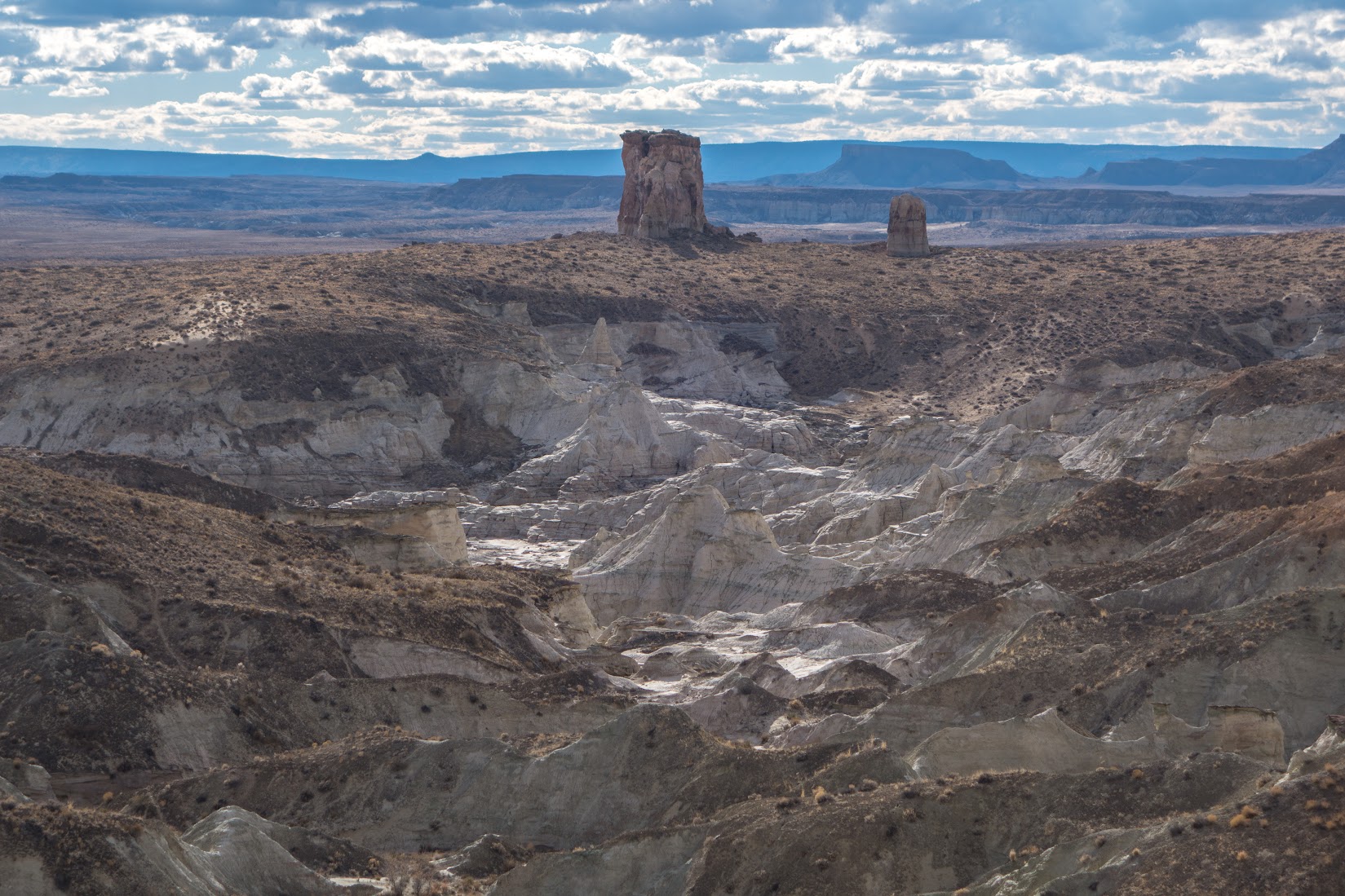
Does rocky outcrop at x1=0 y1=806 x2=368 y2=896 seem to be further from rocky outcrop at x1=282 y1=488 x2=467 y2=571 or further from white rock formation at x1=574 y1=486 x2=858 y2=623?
white rock formation at x1=574 y1=486 x2=858 y2=623

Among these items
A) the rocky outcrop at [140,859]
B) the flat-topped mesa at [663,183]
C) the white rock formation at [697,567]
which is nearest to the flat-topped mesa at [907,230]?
the flat-topped mesa at [663,183]

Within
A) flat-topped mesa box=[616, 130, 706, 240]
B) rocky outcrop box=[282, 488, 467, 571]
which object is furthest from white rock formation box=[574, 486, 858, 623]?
flat-topped mesa box=[616, 130, 706, 240]

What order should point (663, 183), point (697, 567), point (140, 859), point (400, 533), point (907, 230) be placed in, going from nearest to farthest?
1. point (140, 859)
2. point (400, 533)
3. point (697, 567)
4. point (663, 183)
5. point (907, 230)

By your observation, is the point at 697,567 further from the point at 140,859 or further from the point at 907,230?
the point at 907,230

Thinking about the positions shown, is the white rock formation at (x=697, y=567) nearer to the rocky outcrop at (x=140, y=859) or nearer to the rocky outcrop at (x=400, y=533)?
the rocky outcrop at (x=400, y=533)

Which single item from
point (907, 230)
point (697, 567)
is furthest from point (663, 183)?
point (697, 567)
